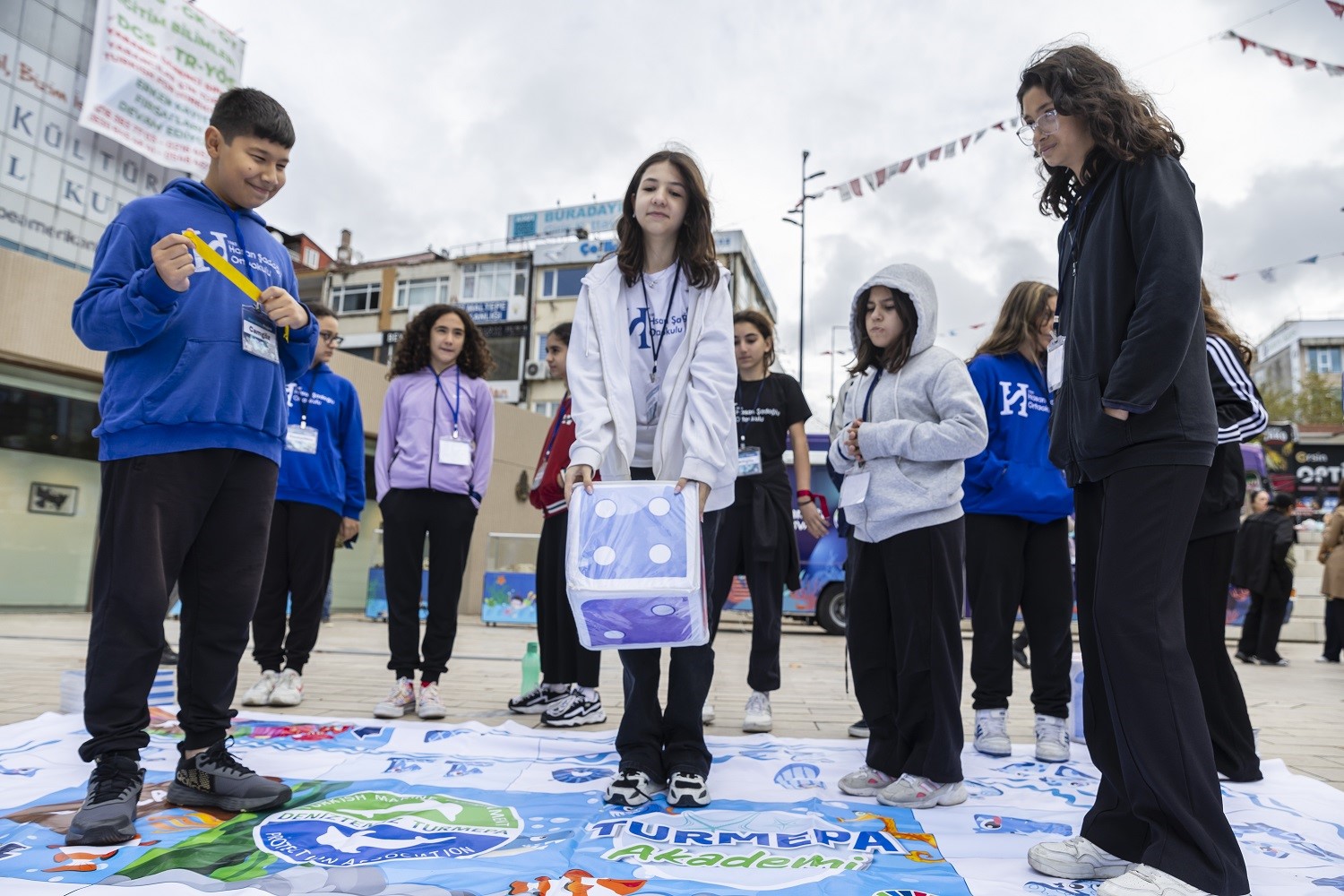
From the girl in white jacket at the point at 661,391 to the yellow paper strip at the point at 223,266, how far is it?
867 millimetres

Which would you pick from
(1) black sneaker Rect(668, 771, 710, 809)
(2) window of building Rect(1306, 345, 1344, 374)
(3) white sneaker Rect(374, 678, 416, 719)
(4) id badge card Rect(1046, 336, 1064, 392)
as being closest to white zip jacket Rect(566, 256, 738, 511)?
(1) black sneaker Rect(668, 771, 710, 809)

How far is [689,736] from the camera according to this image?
8.21 ft

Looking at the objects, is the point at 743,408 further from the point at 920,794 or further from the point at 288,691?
the point at 288,691

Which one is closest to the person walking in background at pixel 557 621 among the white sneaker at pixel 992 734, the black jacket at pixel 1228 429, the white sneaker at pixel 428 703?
the white sneaker at pixel 428 703

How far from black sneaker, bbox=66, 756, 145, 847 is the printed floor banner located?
37 millimetres

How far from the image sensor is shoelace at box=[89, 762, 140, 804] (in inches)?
77.7

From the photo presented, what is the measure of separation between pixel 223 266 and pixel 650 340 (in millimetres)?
1164

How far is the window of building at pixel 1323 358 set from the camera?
50.4 m

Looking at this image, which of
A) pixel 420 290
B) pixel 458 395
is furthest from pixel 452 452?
pixel 420 290

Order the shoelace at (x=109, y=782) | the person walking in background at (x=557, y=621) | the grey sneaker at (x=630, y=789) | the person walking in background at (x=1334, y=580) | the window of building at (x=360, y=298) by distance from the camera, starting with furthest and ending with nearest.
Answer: the window of building at (x=360, y=298) → the person walking in background at (x=1334, y=580) → the person walking in background at (x=557, y=621) → the grey sneaker at (x=630, y=789) → the shoelace at (x=109, y=782)

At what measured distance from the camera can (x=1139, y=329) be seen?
5.52 feet

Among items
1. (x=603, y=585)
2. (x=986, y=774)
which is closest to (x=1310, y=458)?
(x=986, y=774)

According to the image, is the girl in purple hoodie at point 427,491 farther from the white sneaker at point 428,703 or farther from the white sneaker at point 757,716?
the white sneaker at point 757,716

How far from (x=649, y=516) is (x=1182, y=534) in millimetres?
1159
